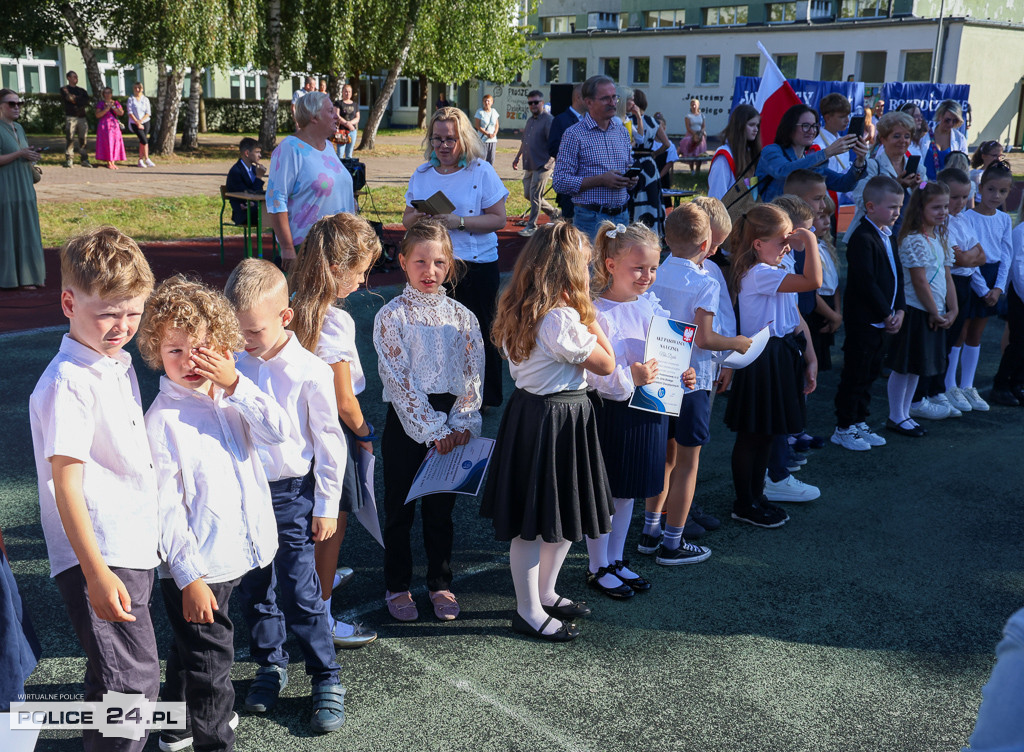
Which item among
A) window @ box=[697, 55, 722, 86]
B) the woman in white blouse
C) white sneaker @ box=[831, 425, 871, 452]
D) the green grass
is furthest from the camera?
window @ box=[697, 55, 722, 86]

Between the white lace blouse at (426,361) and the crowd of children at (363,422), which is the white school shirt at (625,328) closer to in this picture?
the crowd of children at (363,422)

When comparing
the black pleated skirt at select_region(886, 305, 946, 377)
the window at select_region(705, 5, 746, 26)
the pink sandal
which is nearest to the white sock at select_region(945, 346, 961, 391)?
the black pleated skirt at select_region(886, 305, 946, 377)

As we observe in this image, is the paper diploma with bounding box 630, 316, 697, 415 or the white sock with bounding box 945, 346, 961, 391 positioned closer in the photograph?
the paper diploma with bounding box 630, 316, 697, 415

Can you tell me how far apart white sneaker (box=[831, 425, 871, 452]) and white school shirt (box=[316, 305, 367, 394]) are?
359cm

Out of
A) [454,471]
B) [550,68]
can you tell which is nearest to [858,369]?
[454,471]

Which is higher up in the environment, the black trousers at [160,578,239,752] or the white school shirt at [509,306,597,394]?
Result: the white school shirt at [509,306,597,394]

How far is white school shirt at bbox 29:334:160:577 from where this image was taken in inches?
88.2

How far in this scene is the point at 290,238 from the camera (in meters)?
5.24

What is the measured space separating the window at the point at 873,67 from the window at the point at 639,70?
10434 mm

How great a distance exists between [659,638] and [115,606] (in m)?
2.03

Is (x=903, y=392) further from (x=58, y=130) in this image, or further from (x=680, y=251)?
(x=58, y=130)

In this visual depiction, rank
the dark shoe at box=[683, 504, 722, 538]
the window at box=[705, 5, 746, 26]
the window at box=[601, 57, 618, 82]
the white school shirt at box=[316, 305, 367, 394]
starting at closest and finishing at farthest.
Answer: the white school shirt at box=[316, 305, 367, 394] < the dark shoe at box=[683, 504, 722, 538] < the window at box=[705, 5, 746, 26] < the window at box=[601, 57, 618, 82]

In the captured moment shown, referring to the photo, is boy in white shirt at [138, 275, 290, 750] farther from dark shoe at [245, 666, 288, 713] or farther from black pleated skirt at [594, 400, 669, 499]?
black pleated skirt at [594, 400, 669, 499]

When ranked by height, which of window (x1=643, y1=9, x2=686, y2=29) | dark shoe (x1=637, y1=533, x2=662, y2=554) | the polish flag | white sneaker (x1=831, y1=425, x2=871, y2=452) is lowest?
dark shoe (x1=637, y1=533, x2=662, y2=554)
